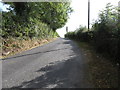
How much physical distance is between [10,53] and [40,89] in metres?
6.15

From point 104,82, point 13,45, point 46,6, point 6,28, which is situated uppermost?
point 46,6

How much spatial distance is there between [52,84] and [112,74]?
246cm

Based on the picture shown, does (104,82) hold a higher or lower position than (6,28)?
lower

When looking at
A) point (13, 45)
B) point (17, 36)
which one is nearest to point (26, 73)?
point (13, 45)

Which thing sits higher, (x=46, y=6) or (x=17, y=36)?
(x=46, y=6)

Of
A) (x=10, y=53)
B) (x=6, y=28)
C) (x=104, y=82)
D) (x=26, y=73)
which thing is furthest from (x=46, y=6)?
(x=104, y=82)

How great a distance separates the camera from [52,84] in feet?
14.6

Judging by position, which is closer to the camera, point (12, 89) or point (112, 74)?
point (12, 89)

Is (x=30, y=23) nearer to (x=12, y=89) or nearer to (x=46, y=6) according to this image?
(x=46, y=6)

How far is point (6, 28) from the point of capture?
10547 mm

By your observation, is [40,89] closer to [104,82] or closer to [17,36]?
[104,82]

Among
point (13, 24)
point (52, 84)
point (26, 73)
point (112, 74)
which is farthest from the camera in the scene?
point (13, 24)

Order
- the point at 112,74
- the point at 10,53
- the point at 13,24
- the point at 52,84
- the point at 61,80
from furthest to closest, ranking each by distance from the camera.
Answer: the point at 13,24, the point at 10,53, the point at 112,74, the point at 61,80, the point at 52,84

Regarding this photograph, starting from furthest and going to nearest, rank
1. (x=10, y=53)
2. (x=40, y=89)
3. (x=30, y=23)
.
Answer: (x=30, y=23) → (x=10, y=53) → (x=40, y=89)
